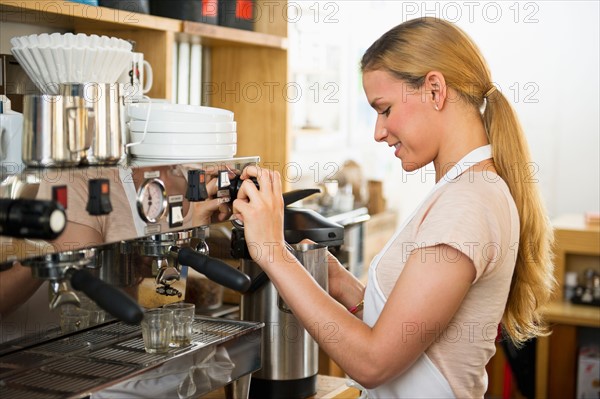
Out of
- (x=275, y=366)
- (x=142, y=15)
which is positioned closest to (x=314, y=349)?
(x=275, y=366)

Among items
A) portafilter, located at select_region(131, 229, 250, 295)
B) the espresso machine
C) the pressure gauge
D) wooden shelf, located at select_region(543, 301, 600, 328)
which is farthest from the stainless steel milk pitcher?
wooden shelf, located at select_region(543, 301, 600, 328)

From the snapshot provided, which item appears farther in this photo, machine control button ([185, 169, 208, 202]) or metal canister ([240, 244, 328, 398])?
metal canister ([240, 244, 328, 398])

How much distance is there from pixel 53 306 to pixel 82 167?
19cm

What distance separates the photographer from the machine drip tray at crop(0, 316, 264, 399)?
3.64 ft

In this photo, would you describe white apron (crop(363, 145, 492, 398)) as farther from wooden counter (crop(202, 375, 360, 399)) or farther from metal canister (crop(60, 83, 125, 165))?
metal canister (crop(60, 83, 125, 165))

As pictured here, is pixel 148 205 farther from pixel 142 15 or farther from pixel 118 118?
pixel 142 15

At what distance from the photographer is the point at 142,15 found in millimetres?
1637

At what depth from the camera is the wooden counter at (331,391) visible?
1.58 metres

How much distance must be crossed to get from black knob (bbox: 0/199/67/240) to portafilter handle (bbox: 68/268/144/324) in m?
0.09

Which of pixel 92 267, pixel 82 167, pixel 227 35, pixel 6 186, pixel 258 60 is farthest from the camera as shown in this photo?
pixel 258 60

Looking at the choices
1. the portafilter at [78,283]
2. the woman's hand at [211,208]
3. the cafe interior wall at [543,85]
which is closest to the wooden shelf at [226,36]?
the woman's hand at [211,208]

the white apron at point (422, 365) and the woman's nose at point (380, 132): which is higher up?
the woman's nose at point (380, 132)

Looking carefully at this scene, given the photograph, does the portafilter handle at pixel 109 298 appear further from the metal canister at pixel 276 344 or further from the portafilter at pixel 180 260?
the metal canister at pixel 276 344

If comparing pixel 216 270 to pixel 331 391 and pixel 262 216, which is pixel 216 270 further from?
pixel 331 391
